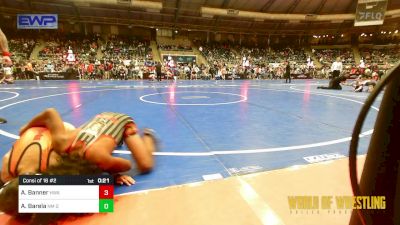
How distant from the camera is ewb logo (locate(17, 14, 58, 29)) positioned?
25781 millimetres

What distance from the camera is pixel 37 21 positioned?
26.2 metres

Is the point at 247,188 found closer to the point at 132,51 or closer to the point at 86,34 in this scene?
the point at 132,51

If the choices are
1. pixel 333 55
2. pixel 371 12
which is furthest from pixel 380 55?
pixel 371 12

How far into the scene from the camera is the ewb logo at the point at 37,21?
84.6ft

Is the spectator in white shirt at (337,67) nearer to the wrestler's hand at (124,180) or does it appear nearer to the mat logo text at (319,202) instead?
the mat logo text at (319,202)

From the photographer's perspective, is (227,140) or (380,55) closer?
(227,140)

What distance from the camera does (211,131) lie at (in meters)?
4.98
